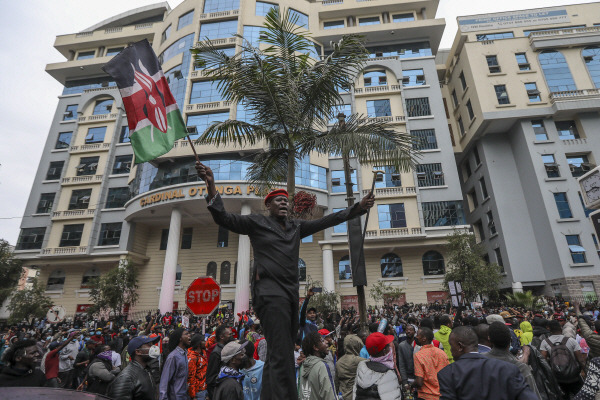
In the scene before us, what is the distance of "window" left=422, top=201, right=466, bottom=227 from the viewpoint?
84.6 ft

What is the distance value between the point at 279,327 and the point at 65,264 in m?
34.2

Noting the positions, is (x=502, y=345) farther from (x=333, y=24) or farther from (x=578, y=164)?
(x=333, y=24)

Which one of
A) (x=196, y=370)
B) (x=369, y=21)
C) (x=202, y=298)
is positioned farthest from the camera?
(x=369, y=21)

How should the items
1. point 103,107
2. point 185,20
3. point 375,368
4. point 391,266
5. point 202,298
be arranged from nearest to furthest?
1. point 375,368
2. point 202,298
3. point 391,266
4. point 185,20
5. point 103,107

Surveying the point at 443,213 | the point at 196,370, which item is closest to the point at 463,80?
the point at 443,213

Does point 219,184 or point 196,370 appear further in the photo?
point 219,184

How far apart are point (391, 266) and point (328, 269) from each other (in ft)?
17.1

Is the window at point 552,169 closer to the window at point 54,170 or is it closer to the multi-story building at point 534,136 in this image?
the multi-story building at point 534,136

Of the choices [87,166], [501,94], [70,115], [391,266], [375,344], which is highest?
[70,115]

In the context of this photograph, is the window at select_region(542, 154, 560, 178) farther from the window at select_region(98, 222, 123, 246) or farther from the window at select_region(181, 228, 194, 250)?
the window at select_region(98, 222, 123, 246)

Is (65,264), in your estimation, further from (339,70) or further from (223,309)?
(339,70)

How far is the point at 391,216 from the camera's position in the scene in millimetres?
26422

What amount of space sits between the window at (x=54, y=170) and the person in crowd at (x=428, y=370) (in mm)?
37446

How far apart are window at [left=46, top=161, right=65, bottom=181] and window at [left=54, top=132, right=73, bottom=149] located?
1788mm
